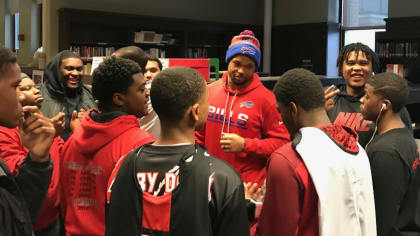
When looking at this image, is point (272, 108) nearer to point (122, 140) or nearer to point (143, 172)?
point (122, 140)

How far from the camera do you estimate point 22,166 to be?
1.40 m

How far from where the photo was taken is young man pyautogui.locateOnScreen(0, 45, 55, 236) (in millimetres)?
1237

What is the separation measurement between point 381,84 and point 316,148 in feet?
2.40

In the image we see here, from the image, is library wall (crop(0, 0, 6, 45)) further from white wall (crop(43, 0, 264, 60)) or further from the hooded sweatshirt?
the hooded sweatshirt

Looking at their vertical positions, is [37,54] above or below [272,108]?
above

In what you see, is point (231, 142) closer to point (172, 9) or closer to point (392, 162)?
point (392, 162)

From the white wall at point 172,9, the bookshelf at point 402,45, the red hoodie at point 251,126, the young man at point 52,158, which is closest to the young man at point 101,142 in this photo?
the young man at point 52,158

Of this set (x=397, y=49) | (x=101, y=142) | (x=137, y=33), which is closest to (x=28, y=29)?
(x=137, y=33)

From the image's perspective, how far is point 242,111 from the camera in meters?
2.44

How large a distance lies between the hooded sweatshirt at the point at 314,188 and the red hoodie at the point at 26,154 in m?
0.89

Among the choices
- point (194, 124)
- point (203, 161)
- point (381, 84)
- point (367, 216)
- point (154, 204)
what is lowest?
point (367, 216)

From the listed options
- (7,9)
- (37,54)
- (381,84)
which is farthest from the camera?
(7,9)

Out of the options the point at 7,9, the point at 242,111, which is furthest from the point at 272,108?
the point at 7,9

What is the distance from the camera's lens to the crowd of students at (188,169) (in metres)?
1.30
